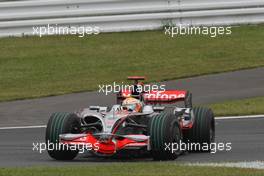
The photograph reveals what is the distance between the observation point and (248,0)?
81.4 feet

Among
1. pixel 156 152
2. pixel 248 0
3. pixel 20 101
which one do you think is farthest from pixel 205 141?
pixel 248 0

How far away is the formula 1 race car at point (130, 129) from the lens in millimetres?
13047

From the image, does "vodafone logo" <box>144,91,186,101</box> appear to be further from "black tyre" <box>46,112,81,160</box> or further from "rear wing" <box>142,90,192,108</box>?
"black tyre" <box>46,112,81,160</box>

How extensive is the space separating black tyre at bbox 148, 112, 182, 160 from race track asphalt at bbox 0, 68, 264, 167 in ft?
1.39

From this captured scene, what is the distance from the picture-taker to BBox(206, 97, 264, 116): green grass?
18109 mm

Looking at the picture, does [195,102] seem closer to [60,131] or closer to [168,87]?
[168,87]

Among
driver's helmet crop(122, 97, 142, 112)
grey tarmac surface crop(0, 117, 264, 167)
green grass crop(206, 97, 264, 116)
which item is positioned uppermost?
driver's helmet crop(122, 97, 142, 112)

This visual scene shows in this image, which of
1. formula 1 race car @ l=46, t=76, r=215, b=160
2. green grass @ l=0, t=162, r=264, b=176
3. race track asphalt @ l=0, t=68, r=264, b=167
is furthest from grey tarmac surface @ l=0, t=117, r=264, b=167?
green grass @ l=0, t=162, r=264, b=176

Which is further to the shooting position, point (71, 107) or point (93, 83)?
point (93, 83)

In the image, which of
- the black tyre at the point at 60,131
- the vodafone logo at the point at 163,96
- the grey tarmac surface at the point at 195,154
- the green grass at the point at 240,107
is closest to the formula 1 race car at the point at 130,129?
the black tyre at the point at 60,131

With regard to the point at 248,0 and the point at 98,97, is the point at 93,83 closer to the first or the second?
the point at 98,97

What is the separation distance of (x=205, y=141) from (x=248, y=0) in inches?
430

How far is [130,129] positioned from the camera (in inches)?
536

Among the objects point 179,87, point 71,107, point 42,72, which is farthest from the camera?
point 42,72
